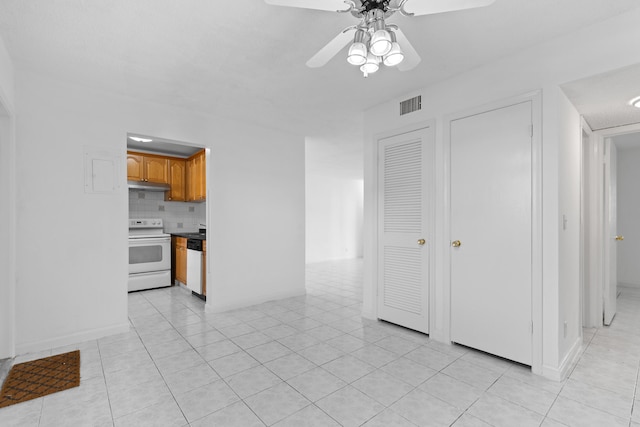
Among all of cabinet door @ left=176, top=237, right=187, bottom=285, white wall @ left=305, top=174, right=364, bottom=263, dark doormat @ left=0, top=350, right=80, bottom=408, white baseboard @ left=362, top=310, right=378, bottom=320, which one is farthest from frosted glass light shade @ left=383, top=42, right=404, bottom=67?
white wall @ left=305, top=174, right=364, bottom=263

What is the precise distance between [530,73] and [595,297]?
8.21 ft

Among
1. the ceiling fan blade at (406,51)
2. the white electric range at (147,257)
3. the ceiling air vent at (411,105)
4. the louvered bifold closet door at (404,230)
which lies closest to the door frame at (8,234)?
the white electric range at (147,257)

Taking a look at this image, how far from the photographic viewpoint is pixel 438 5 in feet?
4.77

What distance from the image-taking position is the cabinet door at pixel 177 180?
557 cm

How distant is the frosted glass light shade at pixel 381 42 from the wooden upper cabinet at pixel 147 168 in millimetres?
4856

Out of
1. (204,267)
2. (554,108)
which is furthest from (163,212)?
(554,108)

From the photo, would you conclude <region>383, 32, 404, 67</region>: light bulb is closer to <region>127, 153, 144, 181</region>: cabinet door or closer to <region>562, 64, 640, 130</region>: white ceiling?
<region>562, 64, 640, 130</region>: white ceiling

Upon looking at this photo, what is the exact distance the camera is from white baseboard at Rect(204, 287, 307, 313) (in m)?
3.93

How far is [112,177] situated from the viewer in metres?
3.23

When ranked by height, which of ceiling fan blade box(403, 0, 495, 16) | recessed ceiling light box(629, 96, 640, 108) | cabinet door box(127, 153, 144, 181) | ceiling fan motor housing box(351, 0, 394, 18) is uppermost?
ceiling fan motor housing box(351, 0, 394, 18)

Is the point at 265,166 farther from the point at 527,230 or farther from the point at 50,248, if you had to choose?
the point at 527,230

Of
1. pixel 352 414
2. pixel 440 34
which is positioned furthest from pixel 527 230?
pixel 352 414

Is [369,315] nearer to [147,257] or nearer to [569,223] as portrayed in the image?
[569,223]

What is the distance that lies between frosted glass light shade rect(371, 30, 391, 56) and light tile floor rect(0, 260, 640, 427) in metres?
2.02
